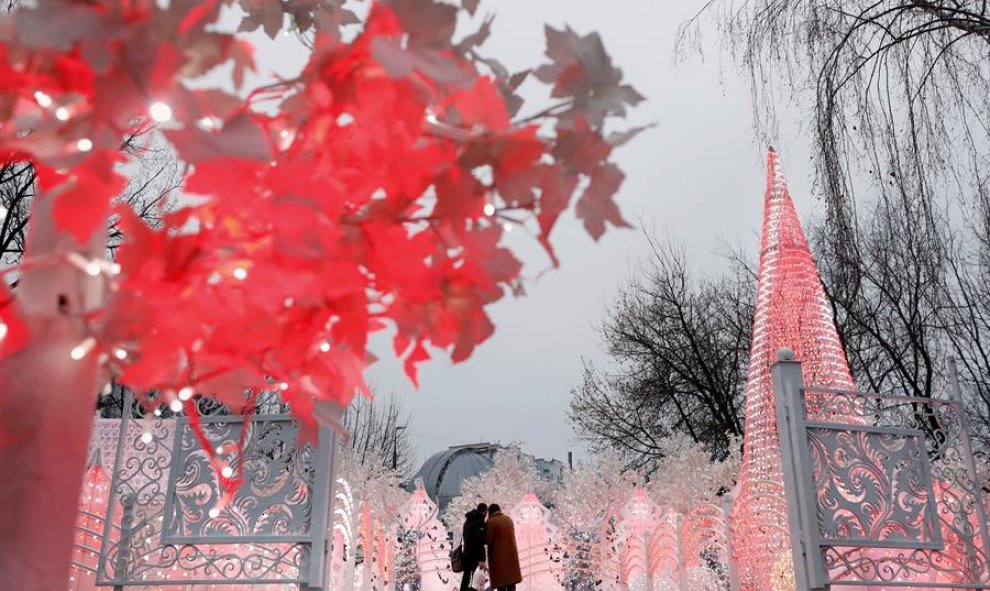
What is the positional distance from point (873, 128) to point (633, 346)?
13866 millimetres

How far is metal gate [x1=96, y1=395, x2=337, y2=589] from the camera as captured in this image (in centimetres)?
514

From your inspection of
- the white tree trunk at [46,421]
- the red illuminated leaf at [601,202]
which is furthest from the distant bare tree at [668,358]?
the white tree trunk at [46,421]

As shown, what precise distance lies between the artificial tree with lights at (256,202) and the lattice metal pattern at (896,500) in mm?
5406

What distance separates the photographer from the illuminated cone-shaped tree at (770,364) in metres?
7.32

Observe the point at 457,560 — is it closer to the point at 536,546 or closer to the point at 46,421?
the point at 536,546

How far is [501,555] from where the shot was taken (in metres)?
9.27

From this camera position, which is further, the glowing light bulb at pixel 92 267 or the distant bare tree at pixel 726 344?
the distant bare tree at pixel 726 344

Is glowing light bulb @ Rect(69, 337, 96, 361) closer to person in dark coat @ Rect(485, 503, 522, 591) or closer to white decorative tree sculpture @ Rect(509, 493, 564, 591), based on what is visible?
person in dark coat @ Rect(485, 503, 522, 591)

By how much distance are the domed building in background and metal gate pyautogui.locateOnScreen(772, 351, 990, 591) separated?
25.4 meters

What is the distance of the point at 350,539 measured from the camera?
699 centimetres

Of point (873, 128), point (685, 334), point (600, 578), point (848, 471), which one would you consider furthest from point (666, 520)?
point (685, 334)

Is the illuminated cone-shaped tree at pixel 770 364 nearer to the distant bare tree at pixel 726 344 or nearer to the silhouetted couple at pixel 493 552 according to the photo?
the silhouetted couple at pixel 493 552

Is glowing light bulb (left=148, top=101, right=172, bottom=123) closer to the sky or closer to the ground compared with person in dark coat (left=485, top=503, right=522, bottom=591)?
closer to the sky

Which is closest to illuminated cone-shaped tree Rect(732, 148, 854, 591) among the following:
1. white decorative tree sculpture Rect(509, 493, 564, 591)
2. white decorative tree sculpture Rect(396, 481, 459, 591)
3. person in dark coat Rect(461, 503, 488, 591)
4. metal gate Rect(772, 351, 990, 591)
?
metal gate Rect(772, 351, 990, 591)
